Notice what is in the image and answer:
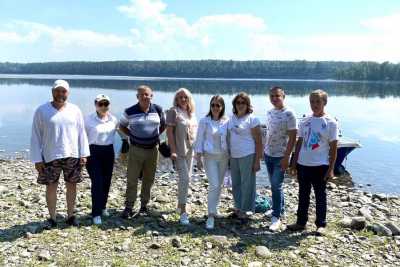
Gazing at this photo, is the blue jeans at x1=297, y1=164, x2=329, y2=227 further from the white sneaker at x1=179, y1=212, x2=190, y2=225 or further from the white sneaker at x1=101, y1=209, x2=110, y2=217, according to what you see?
the white sneaker at x1=101, y1=209, x2=110, y2=217

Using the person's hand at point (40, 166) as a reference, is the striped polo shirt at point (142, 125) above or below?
above

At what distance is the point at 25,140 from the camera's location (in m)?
26.5

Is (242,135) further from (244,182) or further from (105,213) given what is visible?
(105,213)

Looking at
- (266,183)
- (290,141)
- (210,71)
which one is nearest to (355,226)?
(290,141)

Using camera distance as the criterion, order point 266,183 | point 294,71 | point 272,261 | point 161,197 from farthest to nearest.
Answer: point 294,71 → point 266,183 → point 161,197 → point 272,261

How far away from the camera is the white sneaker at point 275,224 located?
7953 millimetres

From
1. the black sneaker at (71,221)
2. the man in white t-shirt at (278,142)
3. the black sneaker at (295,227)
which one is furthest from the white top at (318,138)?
the black sneaker at (71,221)

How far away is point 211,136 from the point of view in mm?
7723

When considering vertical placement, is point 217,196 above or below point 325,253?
above

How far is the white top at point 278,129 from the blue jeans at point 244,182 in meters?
0.42

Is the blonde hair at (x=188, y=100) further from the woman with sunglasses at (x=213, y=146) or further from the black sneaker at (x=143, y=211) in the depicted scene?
the black sneaker at (x=143, y=211)

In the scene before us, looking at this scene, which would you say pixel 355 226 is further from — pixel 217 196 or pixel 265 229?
pixel 217 196

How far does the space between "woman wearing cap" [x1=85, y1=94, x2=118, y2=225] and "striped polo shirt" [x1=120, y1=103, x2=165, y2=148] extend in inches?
13.0

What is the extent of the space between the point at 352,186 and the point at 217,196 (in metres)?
10.2
